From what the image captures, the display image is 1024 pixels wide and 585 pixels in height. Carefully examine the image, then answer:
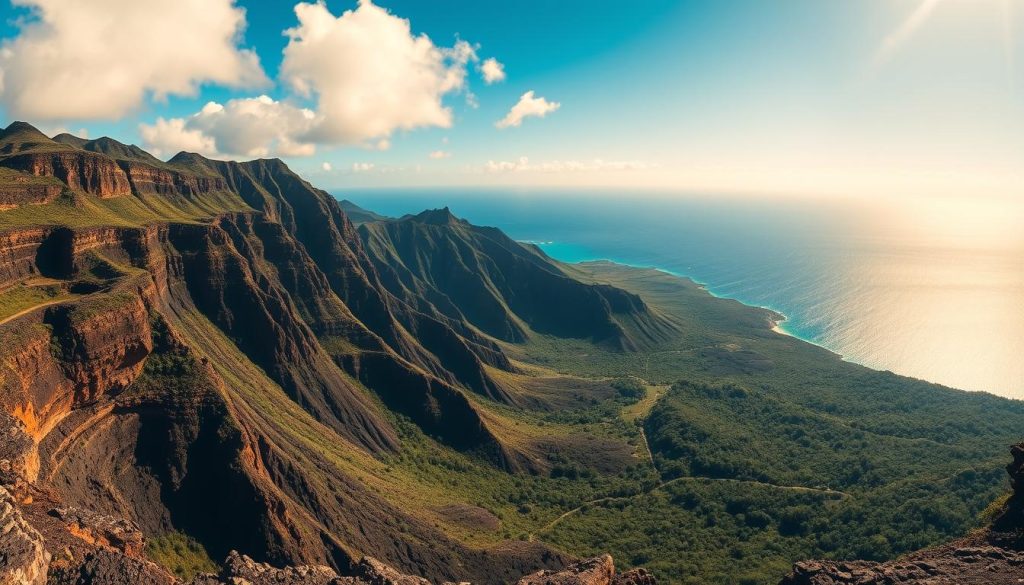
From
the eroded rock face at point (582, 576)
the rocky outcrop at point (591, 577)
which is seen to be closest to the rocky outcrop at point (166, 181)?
the eroded rock face at point (582, 576)

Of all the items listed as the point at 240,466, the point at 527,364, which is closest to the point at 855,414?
the point at 527,364

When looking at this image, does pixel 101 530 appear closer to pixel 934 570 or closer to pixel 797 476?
pixel 934 570

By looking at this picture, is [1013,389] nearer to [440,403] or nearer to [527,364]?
[527,364]

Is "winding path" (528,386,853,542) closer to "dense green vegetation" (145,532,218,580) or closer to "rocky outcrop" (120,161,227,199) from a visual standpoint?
"dense green vegetation" (145,532,218,580)

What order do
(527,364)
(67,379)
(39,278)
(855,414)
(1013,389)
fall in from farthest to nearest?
(527,364), (1013,389), (855,414), (39,278), (67,379)

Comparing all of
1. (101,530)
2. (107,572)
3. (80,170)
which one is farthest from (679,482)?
(80,170)

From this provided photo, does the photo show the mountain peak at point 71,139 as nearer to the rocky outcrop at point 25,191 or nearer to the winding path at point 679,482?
the rocky outcrop at point 25,191
